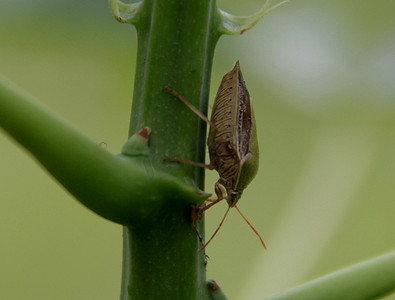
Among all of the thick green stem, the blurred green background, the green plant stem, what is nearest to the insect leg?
the thick green stem

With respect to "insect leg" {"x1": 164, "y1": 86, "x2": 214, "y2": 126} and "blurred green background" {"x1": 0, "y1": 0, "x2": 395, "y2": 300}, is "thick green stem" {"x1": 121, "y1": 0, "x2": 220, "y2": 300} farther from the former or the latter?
"blurred green background" {"x1": 0, "y1": 0, "x2": 395, "y2": 300}

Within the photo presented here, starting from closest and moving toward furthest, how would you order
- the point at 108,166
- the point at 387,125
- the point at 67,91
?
the point at 108,166
the point at 67,91
the point at 387,125

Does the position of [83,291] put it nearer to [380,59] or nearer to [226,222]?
[226,222]

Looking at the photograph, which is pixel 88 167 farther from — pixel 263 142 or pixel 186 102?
pixel 263 142

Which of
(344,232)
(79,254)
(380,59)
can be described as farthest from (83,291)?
(380,59)

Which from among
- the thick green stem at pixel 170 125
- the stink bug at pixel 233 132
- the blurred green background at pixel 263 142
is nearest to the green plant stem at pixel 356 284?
the thick green stem at pixel 170 125
